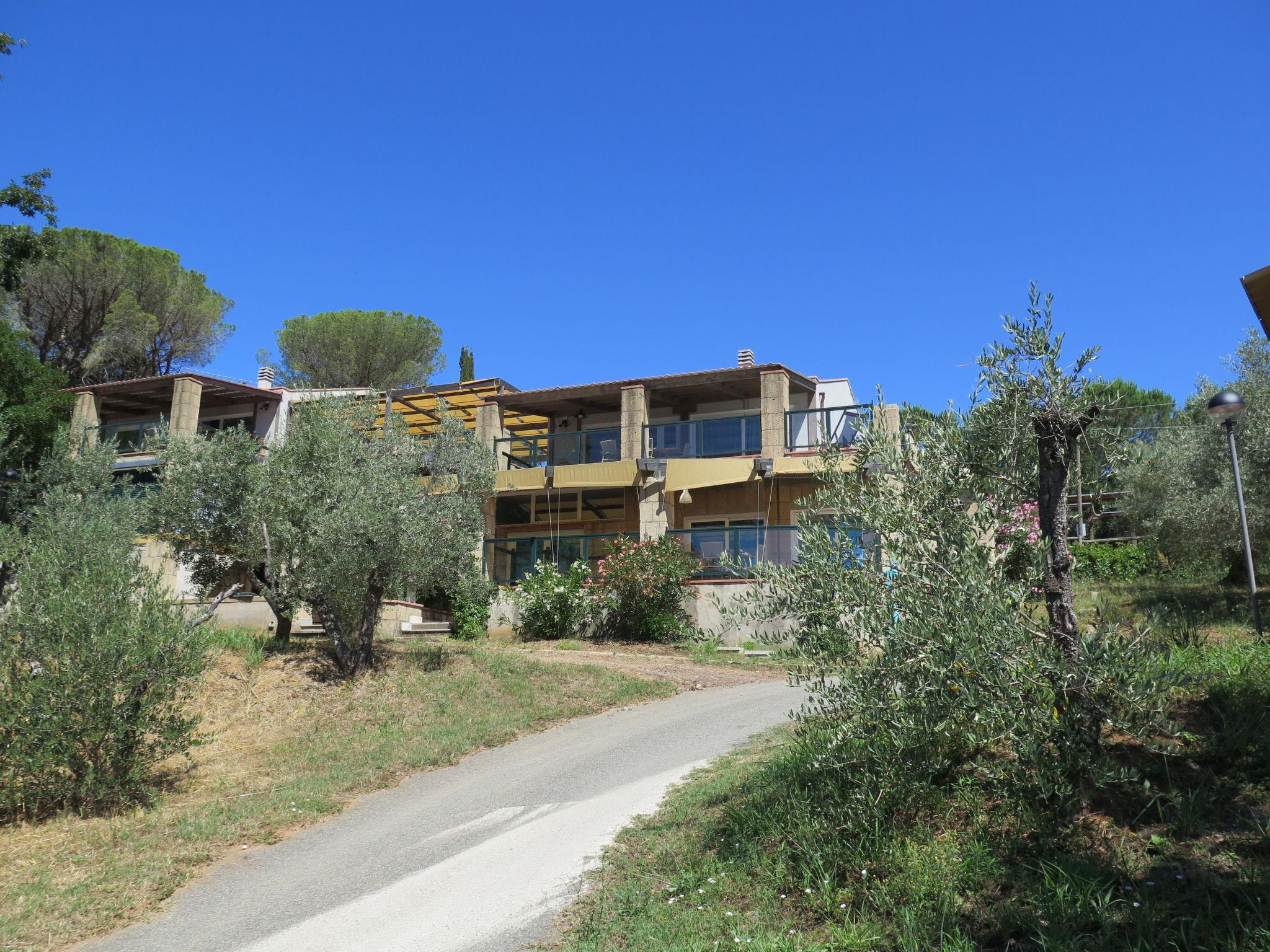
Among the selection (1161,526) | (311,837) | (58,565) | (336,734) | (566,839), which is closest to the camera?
(566,839)

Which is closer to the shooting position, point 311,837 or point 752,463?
point 311,837

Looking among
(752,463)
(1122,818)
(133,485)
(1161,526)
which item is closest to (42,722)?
(1122,818)

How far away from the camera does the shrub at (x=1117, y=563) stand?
89.7 ft

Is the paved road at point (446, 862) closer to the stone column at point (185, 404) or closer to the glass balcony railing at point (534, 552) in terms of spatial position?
the glass balcony railing at point (534, 552)

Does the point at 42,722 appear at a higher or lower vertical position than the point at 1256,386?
lower

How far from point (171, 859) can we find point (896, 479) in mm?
6410

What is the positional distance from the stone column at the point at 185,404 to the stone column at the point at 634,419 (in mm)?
14440

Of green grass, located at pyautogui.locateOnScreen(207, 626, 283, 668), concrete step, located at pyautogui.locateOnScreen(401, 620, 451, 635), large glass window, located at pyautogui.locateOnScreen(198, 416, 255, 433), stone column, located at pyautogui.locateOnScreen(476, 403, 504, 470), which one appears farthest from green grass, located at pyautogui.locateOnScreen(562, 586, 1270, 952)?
large glass window, located at pyautogui.locateOnScreen(198, 416, 255, 433)

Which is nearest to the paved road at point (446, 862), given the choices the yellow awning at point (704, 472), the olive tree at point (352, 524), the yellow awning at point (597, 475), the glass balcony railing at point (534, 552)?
the olive tree at point (352, 524)

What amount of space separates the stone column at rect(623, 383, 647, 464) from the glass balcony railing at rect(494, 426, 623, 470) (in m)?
0.25

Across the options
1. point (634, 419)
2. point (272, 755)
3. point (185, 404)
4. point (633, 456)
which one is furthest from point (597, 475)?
point (185, 404)

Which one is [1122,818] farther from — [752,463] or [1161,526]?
[1161,526]

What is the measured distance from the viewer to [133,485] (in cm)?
2055

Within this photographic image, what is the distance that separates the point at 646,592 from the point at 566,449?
23.3 feet
